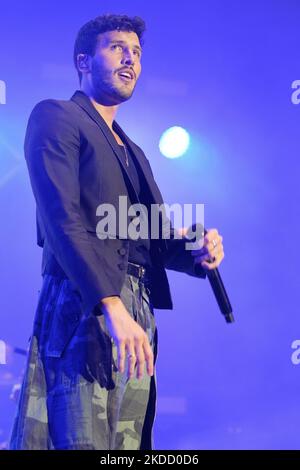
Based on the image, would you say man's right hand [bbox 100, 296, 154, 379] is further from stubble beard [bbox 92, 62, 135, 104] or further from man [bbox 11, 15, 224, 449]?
stubble beard [bbox 92, 62, 135, 104]

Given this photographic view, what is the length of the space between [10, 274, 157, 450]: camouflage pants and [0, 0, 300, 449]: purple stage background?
1.36m

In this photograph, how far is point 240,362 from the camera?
2.75 meters

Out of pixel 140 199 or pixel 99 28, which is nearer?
pixel 140 199

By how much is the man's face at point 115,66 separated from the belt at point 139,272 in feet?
1.41

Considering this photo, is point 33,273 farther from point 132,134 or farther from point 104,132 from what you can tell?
point 104,132

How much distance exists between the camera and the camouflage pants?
1117 millimetres

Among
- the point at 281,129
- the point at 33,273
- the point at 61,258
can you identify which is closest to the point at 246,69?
the point at 281,129
